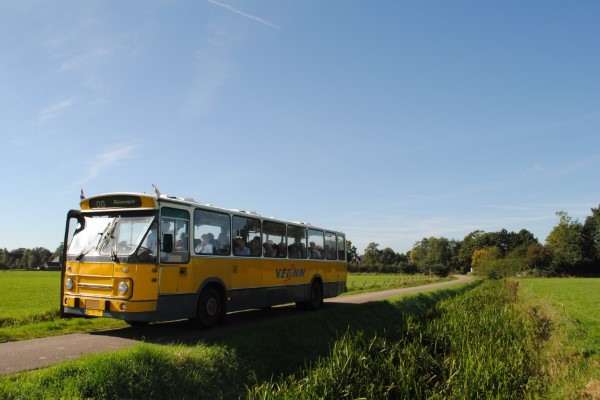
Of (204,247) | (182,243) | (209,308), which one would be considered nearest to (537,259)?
(209,308)

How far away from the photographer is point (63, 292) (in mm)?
10750

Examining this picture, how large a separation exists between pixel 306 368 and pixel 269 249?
18.4 feet

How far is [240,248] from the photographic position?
13.3 metres

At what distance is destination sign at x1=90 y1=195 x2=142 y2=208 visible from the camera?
10656 mm

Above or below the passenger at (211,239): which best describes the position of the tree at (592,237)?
above

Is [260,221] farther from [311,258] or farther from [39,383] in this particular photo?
[39,383]

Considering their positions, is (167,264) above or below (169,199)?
below

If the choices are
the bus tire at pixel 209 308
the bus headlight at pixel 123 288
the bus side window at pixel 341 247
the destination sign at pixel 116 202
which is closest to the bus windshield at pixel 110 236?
the destination sign at pixel 116 202

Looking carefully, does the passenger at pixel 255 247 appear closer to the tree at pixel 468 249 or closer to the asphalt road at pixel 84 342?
the asphalt road at pixel 84 342

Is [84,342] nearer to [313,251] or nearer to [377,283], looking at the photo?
[313,251]

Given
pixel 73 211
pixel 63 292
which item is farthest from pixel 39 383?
pixel 73 211

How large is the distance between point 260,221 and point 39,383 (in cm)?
862

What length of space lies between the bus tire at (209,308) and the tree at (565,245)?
311ft

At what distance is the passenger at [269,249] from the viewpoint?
48.2 feet
